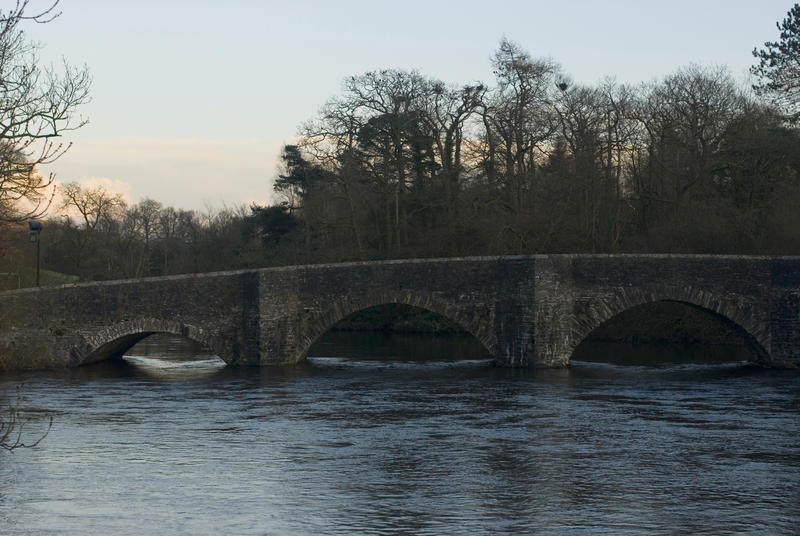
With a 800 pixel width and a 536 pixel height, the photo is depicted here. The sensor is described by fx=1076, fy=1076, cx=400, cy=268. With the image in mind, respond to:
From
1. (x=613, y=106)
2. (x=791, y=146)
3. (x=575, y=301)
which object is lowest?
(x=575, y=301)

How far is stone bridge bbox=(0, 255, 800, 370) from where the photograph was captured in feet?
98.9

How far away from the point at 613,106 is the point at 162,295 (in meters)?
21.4

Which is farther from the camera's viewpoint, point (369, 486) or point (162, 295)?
point (162, 295)

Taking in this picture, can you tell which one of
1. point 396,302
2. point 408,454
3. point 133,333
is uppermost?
point 396,302

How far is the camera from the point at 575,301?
30.2 meters

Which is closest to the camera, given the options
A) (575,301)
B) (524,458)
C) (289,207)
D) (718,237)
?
(524,458)

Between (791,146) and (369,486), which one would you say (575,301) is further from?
(369,486)

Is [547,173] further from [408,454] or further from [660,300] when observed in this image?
[408,454]

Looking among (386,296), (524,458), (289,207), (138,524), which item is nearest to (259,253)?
(289,207)

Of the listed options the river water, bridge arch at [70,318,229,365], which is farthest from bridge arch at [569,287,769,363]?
bridge arch at [70,318,229,365]

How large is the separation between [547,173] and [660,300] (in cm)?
1381

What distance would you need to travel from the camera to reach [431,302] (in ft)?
101

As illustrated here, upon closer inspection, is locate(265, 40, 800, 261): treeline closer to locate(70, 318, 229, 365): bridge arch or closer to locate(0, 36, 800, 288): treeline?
locate(0, 36, 800, 288): treeline

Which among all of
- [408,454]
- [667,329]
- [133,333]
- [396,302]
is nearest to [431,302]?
[396,302]
